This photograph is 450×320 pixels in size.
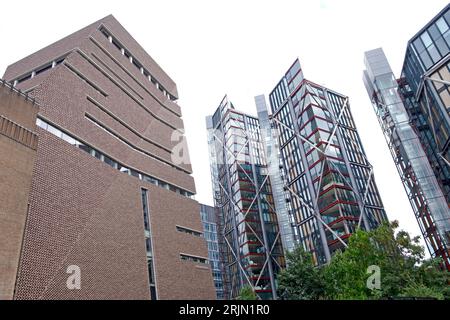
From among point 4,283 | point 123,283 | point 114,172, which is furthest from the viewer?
point 114,172

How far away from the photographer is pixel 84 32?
4253 cm

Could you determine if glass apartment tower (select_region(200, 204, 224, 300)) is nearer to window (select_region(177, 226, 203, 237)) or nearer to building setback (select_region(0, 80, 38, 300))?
window (select_region(177, 226, 203, 237))

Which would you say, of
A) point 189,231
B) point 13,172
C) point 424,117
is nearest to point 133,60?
point 189,231

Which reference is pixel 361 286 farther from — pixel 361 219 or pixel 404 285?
pixel 361 219

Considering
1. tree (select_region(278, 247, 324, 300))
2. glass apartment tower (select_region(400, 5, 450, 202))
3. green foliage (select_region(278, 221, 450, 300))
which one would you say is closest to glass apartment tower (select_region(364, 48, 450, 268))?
glass apartment tower (select_region(400, 5, 450, 202))

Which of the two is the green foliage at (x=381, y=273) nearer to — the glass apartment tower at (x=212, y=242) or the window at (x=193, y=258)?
the window at (x=193, y=258)

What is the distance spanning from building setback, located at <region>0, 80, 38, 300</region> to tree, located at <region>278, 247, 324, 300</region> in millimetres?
22097

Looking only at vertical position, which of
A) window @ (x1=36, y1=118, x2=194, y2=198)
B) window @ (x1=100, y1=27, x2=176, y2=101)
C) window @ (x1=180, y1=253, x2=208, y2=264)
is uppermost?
window @ (x1=100, y1=27, x2=176, y2=101)

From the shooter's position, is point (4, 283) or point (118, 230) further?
point (118, 230)

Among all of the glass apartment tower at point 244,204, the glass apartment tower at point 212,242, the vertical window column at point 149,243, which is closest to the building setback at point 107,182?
the vertical window column at point 149,243

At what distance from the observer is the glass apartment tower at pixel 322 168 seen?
5372 cm

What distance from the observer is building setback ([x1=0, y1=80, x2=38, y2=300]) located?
16.9 meters

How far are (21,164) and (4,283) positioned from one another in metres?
6.54
